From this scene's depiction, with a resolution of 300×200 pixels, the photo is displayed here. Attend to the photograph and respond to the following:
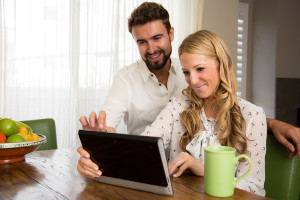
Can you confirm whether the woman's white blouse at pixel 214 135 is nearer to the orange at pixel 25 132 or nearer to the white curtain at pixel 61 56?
the orange at pixel 25 132

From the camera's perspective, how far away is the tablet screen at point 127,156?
0.87 m

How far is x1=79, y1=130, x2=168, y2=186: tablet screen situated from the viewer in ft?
2.85

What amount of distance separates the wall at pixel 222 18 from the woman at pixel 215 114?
2.73m

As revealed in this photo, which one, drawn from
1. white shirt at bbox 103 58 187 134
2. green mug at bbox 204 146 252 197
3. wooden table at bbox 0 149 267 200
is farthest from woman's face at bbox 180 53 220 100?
white shirt at bbox 103 58 187 134

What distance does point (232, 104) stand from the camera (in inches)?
56.7

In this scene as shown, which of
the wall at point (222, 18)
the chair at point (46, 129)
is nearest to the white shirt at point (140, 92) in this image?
the chair at point (46, 129)

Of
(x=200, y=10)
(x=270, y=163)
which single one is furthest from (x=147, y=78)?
(x=200, y=10)

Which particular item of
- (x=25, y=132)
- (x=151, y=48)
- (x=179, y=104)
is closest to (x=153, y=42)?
(x=151, y=48)

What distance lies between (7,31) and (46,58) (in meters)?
0.41

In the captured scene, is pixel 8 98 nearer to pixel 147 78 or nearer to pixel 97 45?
pixel 97 45

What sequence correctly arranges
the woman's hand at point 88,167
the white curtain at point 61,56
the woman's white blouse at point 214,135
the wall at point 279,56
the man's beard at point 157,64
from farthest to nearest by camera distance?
the wall at point 279,56
the white curtain at point 61,56
the man's beard at point 157,64
the woman's white blouse at point 214,135
the woman's hand at point 88,167

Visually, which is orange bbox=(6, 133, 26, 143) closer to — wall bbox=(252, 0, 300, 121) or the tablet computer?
the tablet computer

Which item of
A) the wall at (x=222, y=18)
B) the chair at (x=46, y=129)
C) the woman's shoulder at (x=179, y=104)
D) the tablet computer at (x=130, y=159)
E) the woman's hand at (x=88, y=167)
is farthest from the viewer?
the wall at (x=222, y=18)

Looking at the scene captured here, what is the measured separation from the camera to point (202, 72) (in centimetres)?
140
